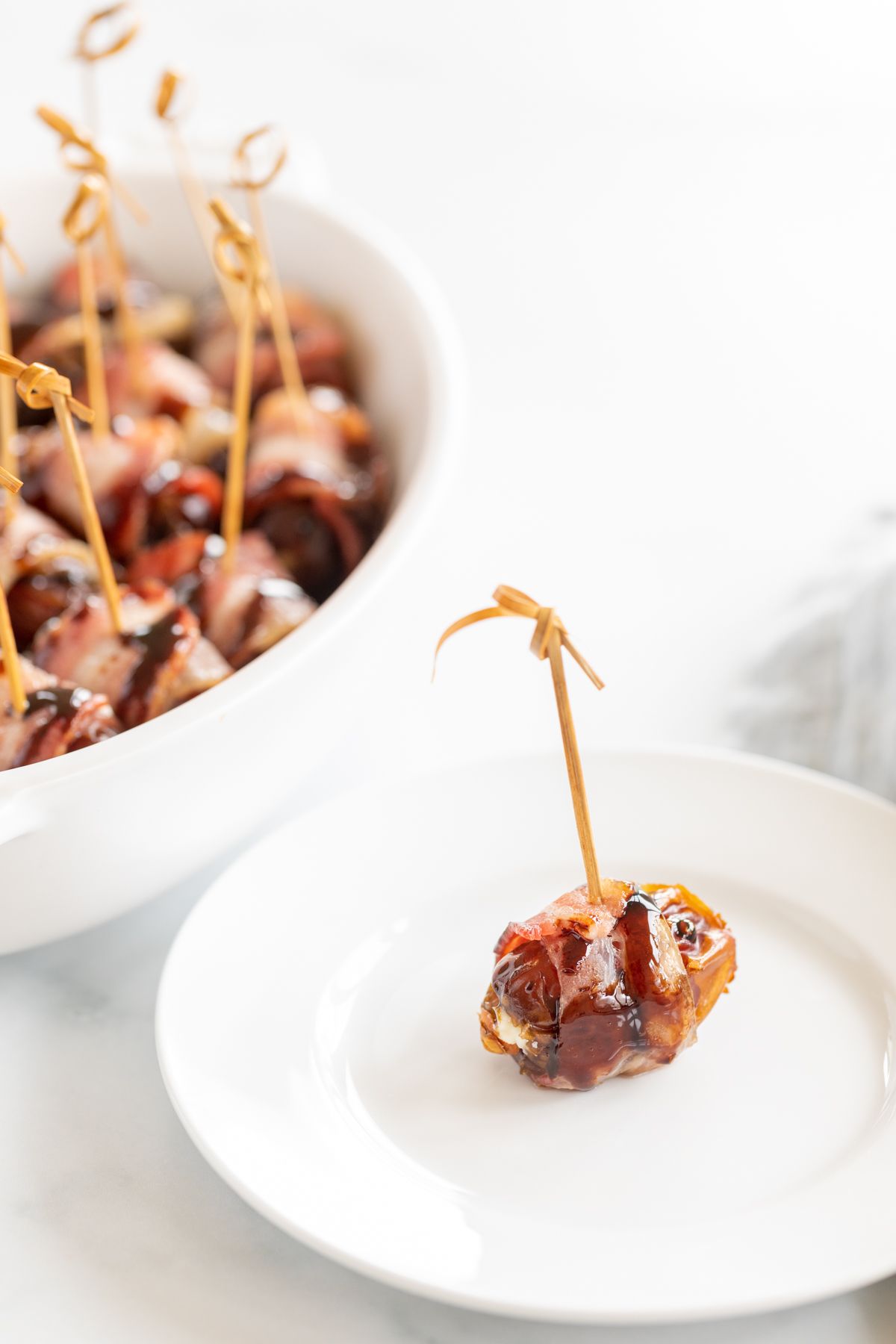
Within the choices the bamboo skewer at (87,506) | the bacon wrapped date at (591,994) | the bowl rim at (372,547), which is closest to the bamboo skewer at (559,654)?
the bacon wrapped date at (591,994)

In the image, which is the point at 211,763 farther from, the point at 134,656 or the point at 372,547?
the point at 372,547

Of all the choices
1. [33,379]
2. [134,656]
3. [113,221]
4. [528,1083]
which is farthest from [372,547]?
[113,221]

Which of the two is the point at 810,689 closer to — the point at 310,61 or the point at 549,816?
the point at 549,816

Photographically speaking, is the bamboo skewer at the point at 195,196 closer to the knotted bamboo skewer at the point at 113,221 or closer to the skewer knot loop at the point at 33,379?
the knotted bamboo skewer at the point at 113,221

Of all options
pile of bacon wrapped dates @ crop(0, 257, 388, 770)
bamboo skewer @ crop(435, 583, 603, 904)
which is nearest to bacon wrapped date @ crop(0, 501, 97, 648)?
pile of bacon wrapped dates @ crop(0, 257, 388, 770)

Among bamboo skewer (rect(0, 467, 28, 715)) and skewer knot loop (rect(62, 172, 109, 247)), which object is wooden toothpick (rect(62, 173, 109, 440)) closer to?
skewer knot loop (rect(62, 172, 109, 247))

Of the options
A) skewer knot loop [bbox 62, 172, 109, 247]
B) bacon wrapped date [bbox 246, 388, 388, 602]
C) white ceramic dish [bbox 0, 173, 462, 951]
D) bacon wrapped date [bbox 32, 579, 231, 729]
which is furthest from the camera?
bacon wrapped date [bbox 246, 388, 388, 602]

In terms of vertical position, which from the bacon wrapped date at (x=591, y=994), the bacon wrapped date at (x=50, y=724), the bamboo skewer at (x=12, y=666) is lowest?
the bacon wrapped date at (x=591, y=994)
